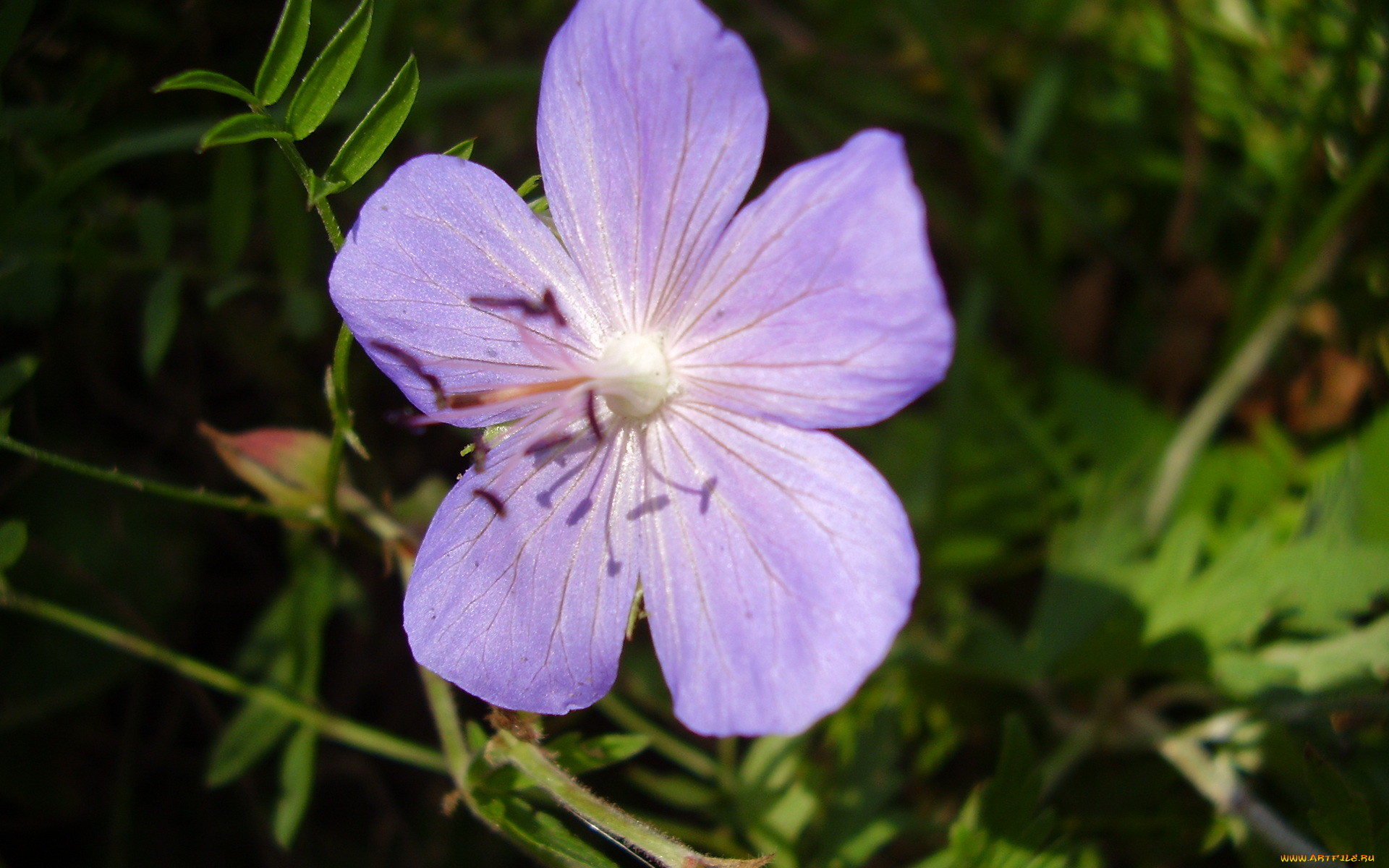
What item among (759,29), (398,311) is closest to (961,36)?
(759,29)

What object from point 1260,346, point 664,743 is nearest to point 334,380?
point 664,743

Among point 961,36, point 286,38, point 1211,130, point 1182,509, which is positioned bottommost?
point 1182,509

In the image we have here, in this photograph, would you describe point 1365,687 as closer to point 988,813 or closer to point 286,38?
point 988,813

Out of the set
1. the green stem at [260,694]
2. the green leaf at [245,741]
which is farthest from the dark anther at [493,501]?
the green leaf at [245,741]

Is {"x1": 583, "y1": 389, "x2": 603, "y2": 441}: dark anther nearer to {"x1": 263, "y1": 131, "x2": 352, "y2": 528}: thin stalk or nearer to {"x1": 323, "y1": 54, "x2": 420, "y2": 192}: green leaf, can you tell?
{"x1": 263, "y1": 131, "x2": 352, "y2": 528}: thin stalk

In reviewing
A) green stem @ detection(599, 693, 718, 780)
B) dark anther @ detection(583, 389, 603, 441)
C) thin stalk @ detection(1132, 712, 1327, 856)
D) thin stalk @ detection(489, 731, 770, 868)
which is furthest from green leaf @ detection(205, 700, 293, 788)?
thin stalk @ detection(1132, 712, 1327, 856)

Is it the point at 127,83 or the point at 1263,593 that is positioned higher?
the point at 127,83

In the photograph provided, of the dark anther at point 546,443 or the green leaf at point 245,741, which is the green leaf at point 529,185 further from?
the green leaf at point 245,741
